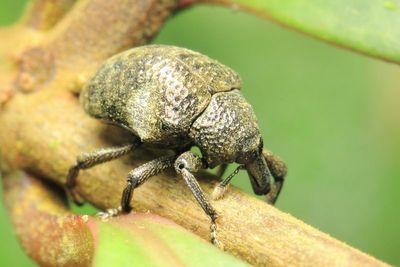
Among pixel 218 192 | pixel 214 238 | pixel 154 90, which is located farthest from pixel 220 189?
pixel 154 90

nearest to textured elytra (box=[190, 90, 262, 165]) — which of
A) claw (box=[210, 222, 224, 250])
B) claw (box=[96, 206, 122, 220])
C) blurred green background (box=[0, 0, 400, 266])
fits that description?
claw (box=[96, 206, 122, 220])

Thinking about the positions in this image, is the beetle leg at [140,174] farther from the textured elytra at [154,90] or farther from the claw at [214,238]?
the claw at [214,238]

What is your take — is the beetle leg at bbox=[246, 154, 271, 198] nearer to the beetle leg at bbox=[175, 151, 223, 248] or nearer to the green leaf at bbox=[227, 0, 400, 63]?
the beetle leg at bbox=[175, 151, 223, 248]

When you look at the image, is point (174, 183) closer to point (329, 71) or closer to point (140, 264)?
point (140, 264)

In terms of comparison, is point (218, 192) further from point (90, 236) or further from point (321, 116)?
point (321, 116)

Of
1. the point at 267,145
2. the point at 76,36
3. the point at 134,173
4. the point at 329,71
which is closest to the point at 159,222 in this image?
the point at 134,173

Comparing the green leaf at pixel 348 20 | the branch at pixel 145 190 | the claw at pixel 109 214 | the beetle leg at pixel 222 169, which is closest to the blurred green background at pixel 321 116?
the beetle leg at pixel 222 169

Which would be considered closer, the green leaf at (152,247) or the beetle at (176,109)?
the green leaf at (152,247)
